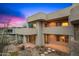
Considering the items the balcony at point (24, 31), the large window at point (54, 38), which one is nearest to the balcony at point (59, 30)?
the large window at point (54, 38)

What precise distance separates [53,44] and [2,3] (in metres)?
1.28

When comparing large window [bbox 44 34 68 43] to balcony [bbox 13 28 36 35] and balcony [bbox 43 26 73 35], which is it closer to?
balcony [bbox 43 26 73 35]

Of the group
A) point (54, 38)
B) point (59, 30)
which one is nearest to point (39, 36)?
point (54, 38)

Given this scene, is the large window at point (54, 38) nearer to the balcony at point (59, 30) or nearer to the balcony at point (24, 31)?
the balcony at point (59, 30)

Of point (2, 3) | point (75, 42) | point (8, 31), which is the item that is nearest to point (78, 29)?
point (75, 42)

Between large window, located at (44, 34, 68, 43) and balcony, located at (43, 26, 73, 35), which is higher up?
balcony, located at (43, 26, 73, 35)

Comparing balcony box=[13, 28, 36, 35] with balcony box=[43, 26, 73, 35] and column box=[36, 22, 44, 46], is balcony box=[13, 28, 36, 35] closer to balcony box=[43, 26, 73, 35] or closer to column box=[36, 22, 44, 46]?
column box=[36, 22, 44, 46]

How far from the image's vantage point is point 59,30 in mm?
2627

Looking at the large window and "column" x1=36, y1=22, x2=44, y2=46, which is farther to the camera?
"column" x1=36, y1=22, x2=44, y2=46

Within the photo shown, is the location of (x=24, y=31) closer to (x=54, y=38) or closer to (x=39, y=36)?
(x=39, y=36)

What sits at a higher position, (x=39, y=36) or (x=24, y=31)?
(x=24, y=31)

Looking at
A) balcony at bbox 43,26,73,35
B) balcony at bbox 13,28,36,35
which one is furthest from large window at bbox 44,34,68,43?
balcony at bbox 13,28,36,35

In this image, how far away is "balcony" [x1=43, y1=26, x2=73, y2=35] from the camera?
260cm

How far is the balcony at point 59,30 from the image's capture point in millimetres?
2600
